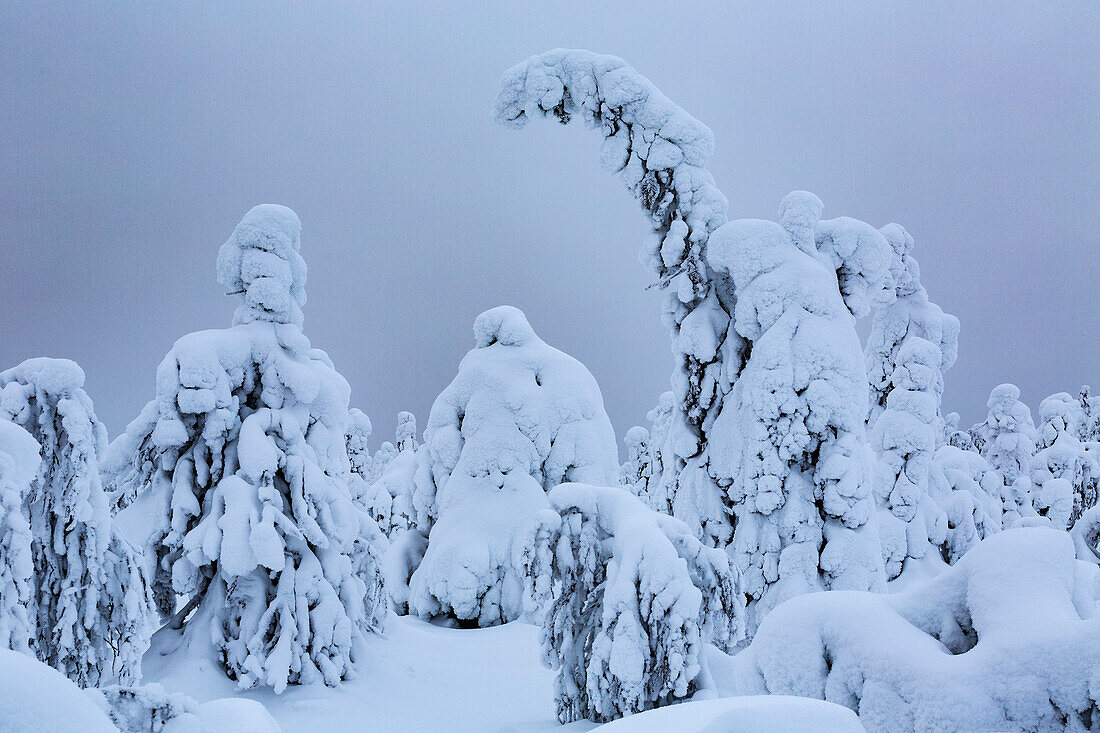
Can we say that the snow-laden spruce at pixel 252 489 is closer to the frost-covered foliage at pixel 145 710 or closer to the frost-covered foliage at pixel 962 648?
the frost-covered foliage at pixel 962 648

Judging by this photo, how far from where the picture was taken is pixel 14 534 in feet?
14.9

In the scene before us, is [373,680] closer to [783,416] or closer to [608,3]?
[783,416]

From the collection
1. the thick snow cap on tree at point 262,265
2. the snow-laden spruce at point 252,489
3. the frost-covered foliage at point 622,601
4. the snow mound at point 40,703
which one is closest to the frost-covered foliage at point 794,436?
the frost-covered foliage at point 622,601

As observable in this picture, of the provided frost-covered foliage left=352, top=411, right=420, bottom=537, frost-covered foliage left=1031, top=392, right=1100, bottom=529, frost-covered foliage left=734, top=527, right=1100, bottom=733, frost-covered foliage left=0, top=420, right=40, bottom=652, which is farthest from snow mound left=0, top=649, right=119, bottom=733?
frost-covered foliage left=1031, top=392, right=1100, bottom=529

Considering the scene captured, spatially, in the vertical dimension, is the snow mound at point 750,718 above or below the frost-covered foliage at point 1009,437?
below

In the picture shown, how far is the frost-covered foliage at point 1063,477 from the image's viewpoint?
753 inches

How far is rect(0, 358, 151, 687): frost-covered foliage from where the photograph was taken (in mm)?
5367

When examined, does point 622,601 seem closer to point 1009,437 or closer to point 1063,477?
point 1063,477

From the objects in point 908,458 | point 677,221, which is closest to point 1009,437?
point 908,458

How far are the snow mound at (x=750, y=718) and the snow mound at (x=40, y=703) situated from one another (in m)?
1.29

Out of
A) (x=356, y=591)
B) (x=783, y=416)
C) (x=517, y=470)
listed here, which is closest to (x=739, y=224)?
(x=783, y=416)

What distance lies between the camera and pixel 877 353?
53.9ft

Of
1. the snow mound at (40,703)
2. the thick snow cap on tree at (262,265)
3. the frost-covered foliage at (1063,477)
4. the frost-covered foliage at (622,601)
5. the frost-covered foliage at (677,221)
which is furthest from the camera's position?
the frost-covered foliage at (1063,477)

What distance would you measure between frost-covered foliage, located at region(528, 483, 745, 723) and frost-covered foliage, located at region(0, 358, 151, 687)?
10.9 ft
